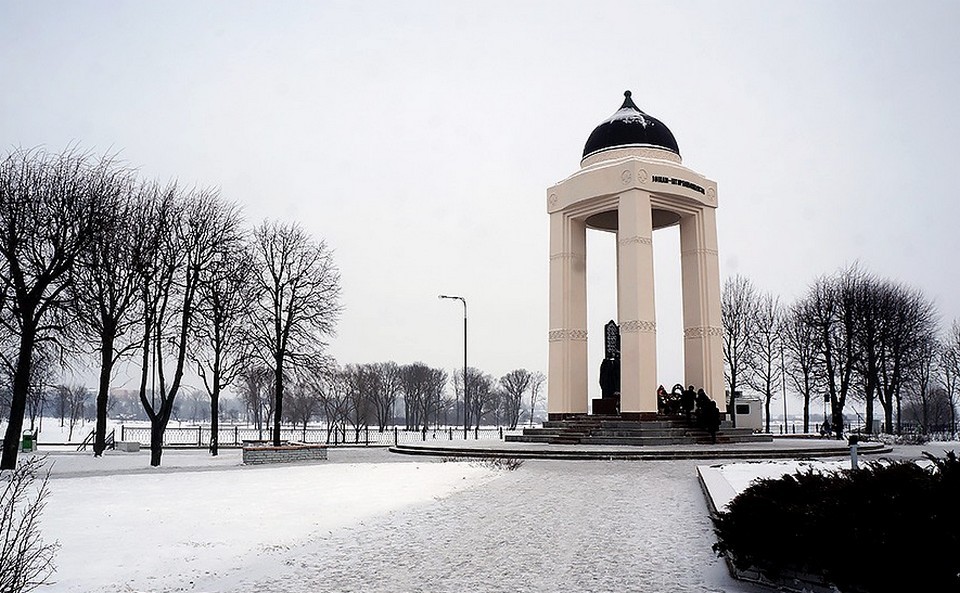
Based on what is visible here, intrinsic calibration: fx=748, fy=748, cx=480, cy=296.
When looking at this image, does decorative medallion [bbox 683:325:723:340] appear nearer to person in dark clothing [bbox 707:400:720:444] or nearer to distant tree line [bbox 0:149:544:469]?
person in dark clothing [bbox 707:400:720:444]

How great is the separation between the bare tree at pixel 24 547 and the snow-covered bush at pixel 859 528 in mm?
6041

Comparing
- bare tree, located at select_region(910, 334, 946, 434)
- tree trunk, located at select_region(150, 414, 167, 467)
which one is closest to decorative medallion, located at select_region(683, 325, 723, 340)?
bare tree, located at select_region(910, 334, 946, 434)

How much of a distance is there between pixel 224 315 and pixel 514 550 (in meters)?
23.2

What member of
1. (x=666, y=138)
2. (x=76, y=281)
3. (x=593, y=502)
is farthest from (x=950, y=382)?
(x=76, y=281)

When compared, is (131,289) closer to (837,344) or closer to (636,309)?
(636,309)

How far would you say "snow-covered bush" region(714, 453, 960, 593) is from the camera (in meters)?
5.52

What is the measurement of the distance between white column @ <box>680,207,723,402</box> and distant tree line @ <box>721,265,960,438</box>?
1233 centimetres

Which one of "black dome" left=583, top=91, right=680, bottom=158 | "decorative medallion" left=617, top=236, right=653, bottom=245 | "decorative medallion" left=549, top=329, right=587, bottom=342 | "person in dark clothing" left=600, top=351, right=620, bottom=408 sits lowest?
"person in dark clothing" left=600, top=351, right=620, bottom=408

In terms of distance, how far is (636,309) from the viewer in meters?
33.1

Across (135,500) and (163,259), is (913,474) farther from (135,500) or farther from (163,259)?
(163,259)

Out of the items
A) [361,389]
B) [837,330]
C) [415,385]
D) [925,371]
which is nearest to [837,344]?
[837,330]

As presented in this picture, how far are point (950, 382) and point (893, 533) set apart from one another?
209ft

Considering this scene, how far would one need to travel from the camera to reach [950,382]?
59.2 metres

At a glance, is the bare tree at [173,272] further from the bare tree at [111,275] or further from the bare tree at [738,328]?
the bare tree at [738,328]
